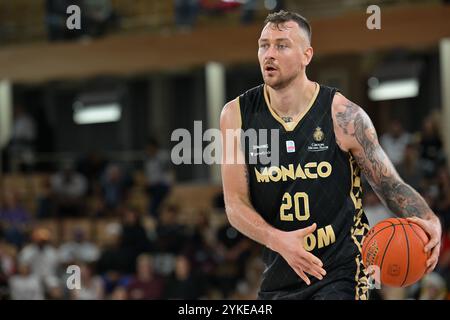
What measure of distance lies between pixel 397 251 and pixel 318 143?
0.87 metres

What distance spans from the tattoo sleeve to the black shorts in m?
0.48

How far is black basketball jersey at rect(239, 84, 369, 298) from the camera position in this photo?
18.4 ft

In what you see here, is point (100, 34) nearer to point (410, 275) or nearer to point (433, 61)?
point (433, 61)

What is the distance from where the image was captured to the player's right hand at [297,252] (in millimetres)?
5320

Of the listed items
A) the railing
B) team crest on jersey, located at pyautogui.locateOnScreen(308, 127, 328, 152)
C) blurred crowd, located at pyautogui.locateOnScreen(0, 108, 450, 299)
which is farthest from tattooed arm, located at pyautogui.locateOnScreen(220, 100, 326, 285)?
the railing

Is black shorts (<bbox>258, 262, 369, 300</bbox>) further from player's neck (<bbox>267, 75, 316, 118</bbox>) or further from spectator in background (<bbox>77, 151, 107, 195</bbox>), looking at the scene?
spectator in background (<bbox>77, 151, 107, 195</bbox>)

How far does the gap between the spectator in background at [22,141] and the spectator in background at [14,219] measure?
2.41m

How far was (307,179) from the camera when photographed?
563 cm

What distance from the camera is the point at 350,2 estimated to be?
1802 cm

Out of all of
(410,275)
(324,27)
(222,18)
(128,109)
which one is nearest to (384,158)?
(410,275)

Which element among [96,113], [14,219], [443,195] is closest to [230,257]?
[443,195]
